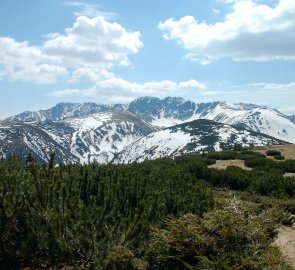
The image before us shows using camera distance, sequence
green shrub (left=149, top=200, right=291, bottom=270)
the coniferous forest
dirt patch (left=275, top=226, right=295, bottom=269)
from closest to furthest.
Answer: green shrub (left=149, top=200, right=291, bottom=270), the coniferous forest, dirt patch (left=275, top=226, right=295, bottom=269)

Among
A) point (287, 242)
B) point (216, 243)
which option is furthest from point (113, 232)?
point (287, 242)

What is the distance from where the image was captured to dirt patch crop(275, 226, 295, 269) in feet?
47.0

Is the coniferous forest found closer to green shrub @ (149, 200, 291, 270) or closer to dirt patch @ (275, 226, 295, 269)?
green shrub @ (149, 200, 291, 270)

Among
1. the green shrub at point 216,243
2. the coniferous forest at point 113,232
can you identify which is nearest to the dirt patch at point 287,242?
the coniferous forest at point 113,232

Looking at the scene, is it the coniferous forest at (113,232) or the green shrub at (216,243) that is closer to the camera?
the green shrub at (216,243)

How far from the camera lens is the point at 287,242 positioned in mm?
16344

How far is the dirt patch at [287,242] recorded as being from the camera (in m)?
14.3

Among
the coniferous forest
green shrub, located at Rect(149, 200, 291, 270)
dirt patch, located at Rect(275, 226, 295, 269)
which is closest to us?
green shrub, located at Rect(149, 200, 291, 270)

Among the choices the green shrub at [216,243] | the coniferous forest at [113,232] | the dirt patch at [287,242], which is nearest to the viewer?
the green shrub at [216,243]

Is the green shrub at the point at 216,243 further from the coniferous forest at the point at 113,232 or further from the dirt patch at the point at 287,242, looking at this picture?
the dirt patch at the point at 287,242

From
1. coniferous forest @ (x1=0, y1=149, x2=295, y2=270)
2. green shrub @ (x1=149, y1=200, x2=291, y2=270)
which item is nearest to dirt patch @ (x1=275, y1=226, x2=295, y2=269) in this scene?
coniferous forest @ (x1=0, y1=149, x2=295, y2=270)

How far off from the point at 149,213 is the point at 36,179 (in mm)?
3368

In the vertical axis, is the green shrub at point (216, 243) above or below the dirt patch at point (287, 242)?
above

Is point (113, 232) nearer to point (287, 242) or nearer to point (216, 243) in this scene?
point (216, 243)
